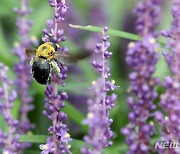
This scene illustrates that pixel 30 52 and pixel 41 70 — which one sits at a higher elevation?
pixel 30 52

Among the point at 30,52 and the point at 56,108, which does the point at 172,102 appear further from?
the point at 30,52

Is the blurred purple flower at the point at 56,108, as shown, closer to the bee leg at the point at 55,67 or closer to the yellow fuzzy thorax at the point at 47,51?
the bee leg at the point at 55,67

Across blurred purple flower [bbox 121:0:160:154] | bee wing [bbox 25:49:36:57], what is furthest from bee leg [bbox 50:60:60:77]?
blurred purple flower [bbox 121:0:160:154]

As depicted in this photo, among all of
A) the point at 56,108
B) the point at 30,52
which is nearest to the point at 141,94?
the point at 56,108

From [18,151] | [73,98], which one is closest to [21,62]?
[18,151]

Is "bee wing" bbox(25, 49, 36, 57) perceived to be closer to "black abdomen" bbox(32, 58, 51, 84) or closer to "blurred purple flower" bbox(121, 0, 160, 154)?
"black abdomen" bbox(32, 58, 51, 84)

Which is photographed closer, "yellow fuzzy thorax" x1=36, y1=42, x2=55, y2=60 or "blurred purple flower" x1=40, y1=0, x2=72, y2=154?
"blurred purple flower" x1=40, y1=0, x2=72, y2=154

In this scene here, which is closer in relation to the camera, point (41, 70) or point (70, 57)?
point (70, 57)
